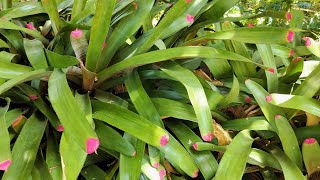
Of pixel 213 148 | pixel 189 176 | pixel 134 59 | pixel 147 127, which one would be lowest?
pixel 189 176

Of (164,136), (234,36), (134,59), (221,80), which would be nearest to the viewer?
(164,136)

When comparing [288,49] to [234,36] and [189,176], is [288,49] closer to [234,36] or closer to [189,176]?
[234,36]

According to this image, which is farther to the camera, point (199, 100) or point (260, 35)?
point (260, 35)

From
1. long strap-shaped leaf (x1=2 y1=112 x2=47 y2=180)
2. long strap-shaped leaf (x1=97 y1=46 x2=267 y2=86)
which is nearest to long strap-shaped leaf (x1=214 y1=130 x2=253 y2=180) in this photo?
long strap-shaped leaf (x1=97 y1=46 x2=267 y2=86)

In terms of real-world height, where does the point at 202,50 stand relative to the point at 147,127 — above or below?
above

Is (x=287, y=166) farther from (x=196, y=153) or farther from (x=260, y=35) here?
(x=260, y=35)

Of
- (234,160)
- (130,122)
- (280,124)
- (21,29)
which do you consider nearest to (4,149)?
(130,122)

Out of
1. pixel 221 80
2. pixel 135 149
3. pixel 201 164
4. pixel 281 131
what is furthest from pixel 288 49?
pixel 135 149
